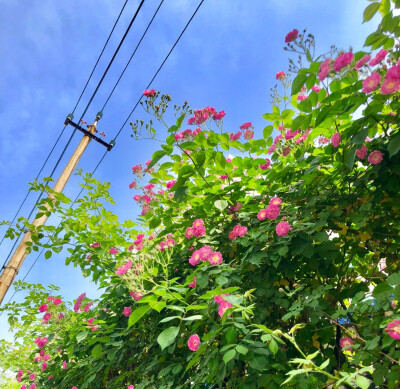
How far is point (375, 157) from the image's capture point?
5.08 ft

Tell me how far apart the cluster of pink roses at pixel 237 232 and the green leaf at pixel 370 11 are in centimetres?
118

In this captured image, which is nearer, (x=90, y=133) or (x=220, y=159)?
(x=220, y=159)

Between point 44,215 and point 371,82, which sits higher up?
point 44,215

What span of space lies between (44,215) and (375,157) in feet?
12.6

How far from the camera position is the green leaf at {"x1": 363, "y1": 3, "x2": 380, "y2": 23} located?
1.33 m

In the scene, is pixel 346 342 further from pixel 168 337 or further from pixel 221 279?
pixel 168 337

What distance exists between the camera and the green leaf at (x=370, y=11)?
1329 mm

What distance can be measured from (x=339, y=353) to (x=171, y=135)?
1437mm

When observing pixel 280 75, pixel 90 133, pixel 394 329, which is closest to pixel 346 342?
pixel 394 329

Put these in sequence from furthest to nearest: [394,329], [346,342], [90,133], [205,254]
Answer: [90,133] → [205,254] → [346,342] → [394,329]

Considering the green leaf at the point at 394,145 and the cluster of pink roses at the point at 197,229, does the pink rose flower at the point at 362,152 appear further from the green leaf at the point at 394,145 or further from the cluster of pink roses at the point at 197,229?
the cluster of pink roses at the point at 197,229

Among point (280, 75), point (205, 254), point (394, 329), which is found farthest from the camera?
point (280, 75)

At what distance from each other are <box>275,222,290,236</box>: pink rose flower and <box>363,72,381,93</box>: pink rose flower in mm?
733

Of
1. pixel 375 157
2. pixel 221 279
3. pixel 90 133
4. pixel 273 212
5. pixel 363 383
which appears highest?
pixel 90 133
